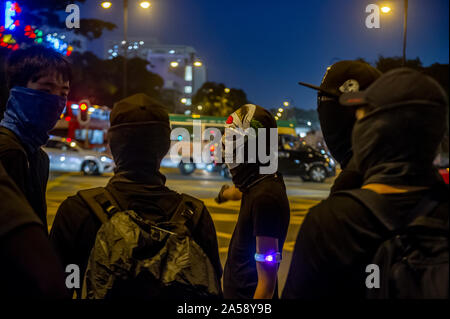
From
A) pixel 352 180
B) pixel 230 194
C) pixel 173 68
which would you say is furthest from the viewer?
pixel 173 68

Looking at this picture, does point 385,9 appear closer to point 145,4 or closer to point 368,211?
point 145,4

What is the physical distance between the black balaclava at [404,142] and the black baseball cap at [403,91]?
0.02 meters

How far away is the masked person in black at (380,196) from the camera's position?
1.61 metres

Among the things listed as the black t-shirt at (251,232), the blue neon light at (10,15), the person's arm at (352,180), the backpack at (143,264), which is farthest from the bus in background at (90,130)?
the person's arm at (352,180)

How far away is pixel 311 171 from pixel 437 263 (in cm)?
2069

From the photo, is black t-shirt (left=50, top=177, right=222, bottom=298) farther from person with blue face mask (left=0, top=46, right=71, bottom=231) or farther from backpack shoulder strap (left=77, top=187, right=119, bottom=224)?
person with blue face mask (left=0, top=46, right=71, bottom=231)

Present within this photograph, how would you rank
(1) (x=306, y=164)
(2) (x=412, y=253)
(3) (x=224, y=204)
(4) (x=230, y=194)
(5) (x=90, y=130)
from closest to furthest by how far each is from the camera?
(2) (x=412, y=253)
(4) (x=230, y=194)
(3) (x=224, y=204)
(1) (x=306, y=164)
(5) (x=90, y=130)

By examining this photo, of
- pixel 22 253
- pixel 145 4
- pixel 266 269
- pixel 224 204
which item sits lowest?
pixel 224 204

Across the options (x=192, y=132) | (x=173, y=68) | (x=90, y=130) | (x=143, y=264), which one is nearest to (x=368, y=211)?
(x=143, y=264)

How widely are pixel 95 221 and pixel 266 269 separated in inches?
41.1

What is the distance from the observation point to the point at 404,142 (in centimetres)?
168

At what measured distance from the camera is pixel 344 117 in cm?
255

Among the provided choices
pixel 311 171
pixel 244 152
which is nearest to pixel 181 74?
pixel 311 171

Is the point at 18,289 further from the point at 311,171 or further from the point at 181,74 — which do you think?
the point at 181,74
